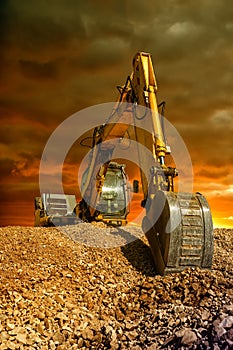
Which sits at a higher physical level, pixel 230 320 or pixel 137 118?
pixel 137 118

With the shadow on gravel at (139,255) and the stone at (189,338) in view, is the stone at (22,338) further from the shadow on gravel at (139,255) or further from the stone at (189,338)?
the shadow on gravel at (139,255)

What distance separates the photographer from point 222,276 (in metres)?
7.11

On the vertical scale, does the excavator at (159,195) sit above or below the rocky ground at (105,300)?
above

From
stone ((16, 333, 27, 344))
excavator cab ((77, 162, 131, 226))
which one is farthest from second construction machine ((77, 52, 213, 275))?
excavator cab ((77, 162, 131, 226))

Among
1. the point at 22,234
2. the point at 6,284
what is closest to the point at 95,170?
the point at 22,234

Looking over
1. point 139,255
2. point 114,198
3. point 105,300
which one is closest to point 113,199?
point 114,198

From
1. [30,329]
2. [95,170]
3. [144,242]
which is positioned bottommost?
[30,329]

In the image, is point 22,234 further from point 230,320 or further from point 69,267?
point 230,320

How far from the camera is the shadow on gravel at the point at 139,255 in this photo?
306 inches

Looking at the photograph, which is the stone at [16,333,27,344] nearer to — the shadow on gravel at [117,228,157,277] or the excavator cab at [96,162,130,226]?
the shadow on gravel at [117,228,157,277]

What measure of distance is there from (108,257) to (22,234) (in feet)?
8.69

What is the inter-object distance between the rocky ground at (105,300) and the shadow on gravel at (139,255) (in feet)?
0.06

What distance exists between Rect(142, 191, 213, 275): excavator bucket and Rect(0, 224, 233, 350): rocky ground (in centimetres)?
26

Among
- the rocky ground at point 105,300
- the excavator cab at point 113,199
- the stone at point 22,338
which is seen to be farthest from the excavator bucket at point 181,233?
the excavator cab at point 113,199
